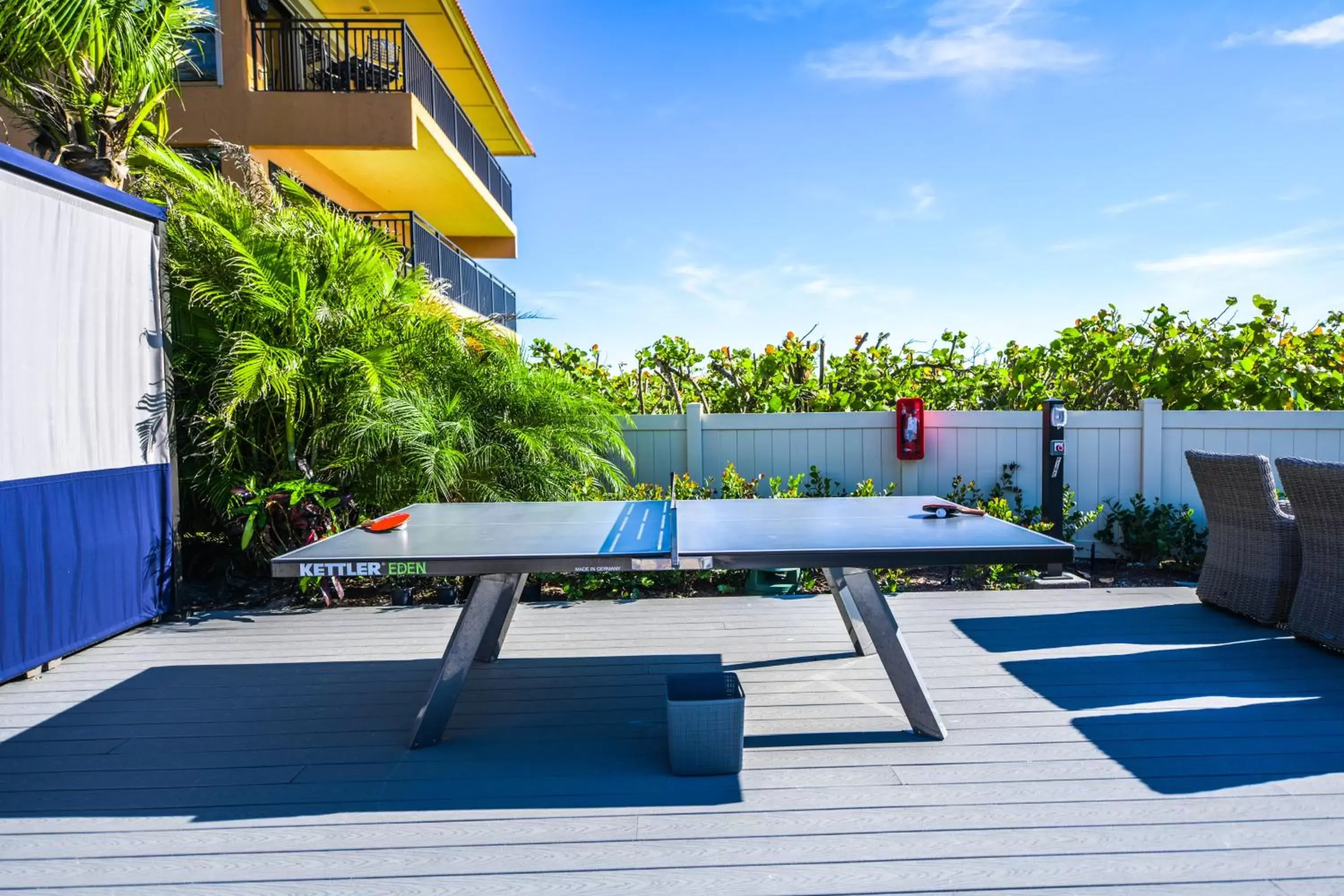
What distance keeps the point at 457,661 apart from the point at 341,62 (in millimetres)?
9924

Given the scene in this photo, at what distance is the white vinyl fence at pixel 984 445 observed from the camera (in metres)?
6.91

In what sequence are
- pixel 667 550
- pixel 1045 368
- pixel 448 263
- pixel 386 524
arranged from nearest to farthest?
pixel 667 550, pixel 386 524, pixel 1045 368, pixel 448 263

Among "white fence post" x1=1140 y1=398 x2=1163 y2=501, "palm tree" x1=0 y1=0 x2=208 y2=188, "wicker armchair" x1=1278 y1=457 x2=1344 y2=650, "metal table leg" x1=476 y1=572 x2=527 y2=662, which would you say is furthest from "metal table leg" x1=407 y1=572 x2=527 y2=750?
"white fence post" x1=1140 y1=398 x2=1163 y2=501

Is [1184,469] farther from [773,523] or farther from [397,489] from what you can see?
A: [397,489]

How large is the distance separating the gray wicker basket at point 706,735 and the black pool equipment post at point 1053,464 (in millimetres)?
4376

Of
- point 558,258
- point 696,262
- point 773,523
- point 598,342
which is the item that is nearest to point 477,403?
point 598,342

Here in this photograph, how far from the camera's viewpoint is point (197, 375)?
560 cm

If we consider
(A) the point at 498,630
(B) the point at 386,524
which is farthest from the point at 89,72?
(A) the point at 498,630

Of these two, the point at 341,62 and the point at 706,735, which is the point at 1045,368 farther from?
the point at 341,62

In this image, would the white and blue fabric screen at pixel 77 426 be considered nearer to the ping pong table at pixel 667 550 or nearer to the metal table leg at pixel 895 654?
the ping pong table at pixel 667 550

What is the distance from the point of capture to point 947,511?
380 centimetres

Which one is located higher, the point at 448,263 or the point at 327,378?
the point at 448,263

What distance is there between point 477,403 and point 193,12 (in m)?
3.54

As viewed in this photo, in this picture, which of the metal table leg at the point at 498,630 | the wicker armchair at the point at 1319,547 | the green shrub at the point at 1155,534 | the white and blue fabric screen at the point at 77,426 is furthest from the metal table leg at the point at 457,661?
the green shrub at the point at 1155,534
